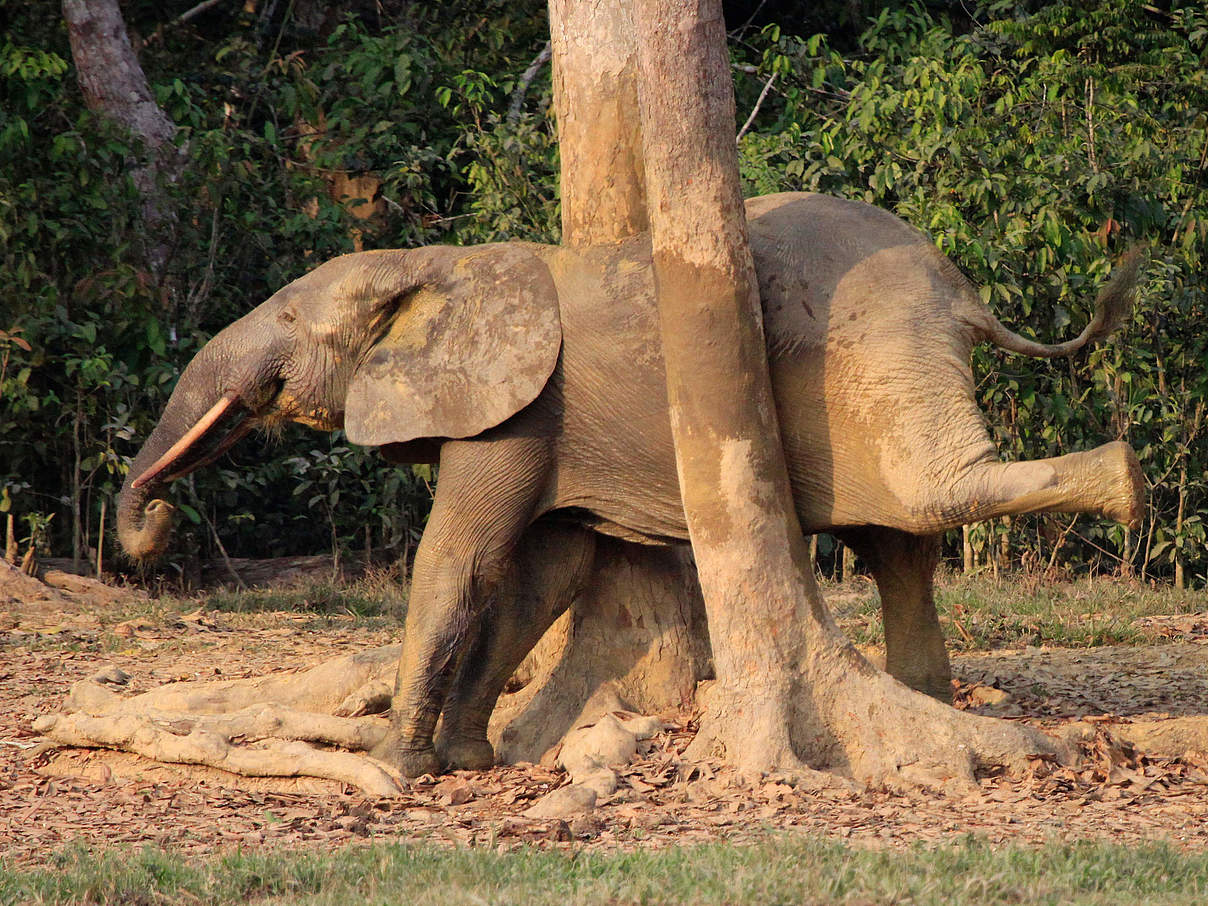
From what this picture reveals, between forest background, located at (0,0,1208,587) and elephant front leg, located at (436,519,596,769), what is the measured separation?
4421 mm

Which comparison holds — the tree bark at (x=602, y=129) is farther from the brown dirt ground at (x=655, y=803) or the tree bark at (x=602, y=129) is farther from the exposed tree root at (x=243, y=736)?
the exposed tree root at (x=243, y=736)

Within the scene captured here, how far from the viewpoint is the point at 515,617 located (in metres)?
6.79

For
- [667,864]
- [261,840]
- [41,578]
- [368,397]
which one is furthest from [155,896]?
[41,578]

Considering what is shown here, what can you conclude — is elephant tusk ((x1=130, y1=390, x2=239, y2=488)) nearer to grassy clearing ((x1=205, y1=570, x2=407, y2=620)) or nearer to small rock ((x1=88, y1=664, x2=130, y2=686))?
small rock ((x1=88, y1=664, x2=130, y2=686))

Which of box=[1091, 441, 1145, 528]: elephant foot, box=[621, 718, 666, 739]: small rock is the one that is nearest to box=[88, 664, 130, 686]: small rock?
box=[621, 718, 666, 739]: small rock

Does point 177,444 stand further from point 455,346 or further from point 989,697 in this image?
point 989,697

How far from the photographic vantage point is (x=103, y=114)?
11977 millimetres

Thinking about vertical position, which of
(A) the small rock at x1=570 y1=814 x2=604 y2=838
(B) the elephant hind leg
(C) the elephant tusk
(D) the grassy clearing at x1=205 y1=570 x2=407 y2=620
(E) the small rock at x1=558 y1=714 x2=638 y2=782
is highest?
(C) the elephant tusk

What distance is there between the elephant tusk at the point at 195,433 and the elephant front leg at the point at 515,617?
1.39 metres

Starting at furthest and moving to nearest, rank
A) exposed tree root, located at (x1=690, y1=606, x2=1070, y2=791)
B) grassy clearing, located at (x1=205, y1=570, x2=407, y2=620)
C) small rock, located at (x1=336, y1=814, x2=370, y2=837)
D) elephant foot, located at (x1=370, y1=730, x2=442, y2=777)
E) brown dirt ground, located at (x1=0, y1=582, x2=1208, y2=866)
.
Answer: grassy clearing, located at (x1=205, y1=570, x2=407, y2=620) < elephant foot, located at (x1=370, y1=730, x2=442, y2=777) < exposed tree root, located at (x1=690, y1=606, x2=1070, y2=791) < small rock, located at (x1=336, y1=814, x2=370, y2=837) < brown dirt ground, located at (x1=0, y1=582, x2=1208, y2=866)

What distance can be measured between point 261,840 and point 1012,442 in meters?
6.60

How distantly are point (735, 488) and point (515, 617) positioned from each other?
136 cm

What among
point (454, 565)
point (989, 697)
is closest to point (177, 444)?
point (454, 565)

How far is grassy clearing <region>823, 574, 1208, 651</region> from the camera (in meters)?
8.93
